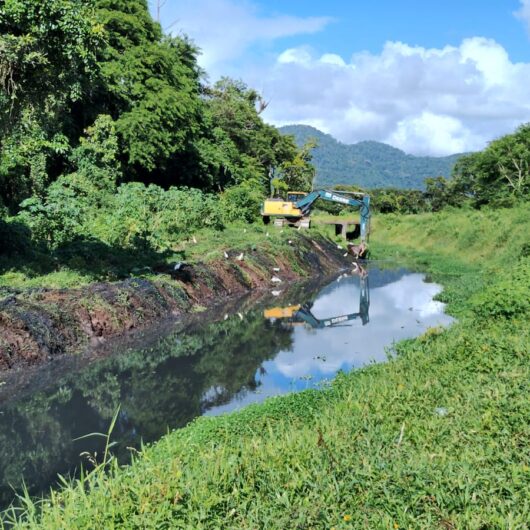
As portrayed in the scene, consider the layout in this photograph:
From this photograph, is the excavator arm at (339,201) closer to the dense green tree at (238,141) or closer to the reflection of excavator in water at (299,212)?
the reflection of excavator in water at (299,212)

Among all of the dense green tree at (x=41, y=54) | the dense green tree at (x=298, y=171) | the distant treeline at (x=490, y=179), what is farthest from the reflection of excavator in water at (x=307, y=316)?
the dense green tree at (x=298, y=171)

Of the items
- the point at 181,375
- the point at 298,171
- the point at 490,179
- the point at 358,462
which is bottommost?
the point at 181,375

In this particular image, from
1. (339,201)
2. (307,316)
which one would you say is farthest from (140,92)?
(307,316)

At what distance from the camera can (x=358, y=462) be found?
5.48 meters

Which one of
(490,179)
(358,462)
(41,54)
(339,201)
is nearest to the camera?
A: (358,462)

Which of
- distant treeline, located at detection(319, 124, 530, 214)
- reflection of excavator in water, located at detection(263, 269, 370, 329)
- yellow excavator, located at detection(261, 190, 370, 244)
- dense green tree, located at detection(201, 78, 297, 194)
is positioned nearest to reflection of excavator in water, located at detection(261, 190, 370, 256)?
yellow excavator, located at detection(261, 190, 370, 244)

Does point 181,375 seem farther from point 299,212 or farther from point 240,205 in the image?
point 299,212

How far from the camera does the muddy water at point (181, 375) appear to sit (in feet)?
28.1

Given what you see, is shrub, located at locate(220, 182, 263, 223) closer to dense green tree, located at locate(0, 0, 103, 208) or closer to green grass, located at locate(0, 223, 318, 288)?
green grass, located at locate(0, 223, 318, 288)

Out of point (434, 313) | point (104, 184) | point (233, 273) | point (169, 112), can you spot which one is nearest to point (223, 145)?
point (169, 112)

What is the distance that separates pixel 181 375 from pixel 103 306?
2957mm

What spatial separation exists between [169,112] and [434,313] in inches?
654

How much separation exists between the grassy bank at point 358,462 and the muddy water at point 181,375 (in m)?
1.37

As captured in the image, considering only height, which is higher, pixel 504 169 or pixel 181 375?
pixel 504 169
